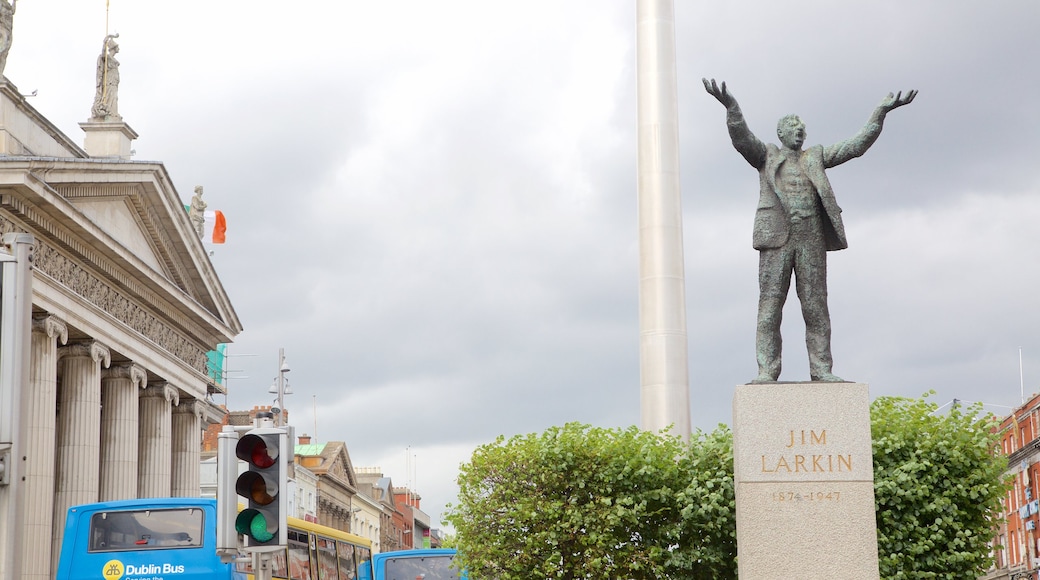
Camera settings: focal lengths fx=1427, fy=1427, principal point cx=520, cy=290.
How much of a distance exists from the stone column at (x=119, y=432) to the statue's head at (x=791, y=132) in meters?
37.5

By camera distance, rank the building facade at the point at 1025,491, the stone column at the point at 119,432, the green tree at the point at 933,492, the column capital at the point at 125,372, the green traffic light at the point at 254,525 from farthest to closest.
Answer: the building facade at the point at 1025,491, the column capital at the point at 125,372, the stone column at the point at 119,432, the green tree at the point at 933,492, the green traffic light at the point at 254,525

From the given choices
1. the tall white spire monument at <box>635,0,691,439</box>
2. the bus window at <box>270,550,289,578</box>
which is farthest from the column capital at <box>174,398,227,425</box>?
the tall white spire monument at <box>635,0,691,439</box>

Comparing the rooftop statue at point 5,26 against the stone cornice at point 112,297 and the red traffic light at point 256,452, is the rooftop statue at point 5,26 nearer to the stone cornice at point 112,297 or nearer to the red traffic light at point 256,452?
the stone cornice at point 112,297

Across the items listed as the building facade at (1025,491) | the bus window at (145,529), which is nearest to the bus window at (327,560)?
the bus window at (145,529)

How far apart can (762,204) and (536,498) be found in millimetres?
6206

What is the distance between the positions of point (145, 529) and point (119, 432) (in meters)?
27.4

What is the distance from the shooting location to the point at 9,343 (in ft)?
23.0

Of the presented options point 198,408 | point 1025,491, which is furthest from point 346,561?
point 1025,491

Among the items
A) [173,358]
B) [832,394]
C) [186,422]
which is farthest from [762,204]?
[186,422]

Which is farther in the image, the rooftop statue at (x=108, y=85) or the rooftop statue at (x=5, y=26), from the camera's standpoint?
the rooftop statue at (x=108, y=85)

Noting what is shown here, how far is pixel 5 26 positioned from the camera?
38.7 meters

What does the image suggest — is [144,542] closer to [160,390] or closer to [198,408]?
[160,390]

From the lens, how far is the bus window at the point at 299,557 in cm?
2534

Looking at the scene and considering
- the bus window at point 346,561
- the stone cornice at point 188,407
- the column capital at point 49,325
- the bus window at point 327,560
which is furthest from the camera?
the stone cornice at point 188,407
